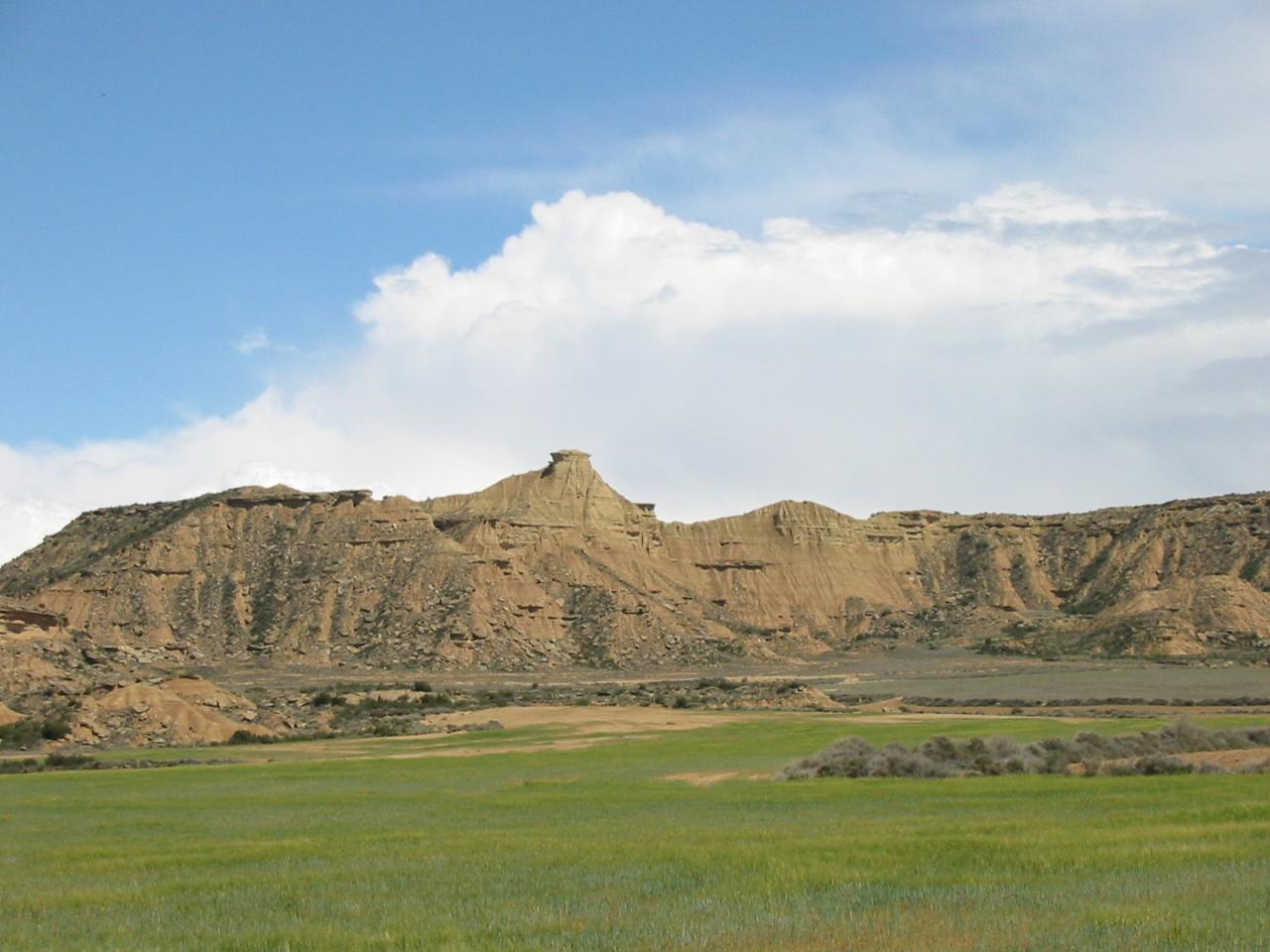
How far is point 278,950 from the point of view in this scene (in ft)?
38.9

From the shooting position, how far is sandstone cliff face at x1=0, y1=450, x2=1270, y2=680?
108188 millimetres

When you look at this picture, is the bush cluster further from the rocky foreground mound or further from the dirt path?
the rocky foreground mound

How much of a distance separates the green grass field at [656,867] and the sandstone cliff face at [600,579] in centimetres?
6037

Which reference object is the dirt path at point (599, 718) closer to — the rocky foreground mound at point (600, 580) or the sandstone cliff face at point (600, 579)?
the rocky foreground mound at point (600, 580)

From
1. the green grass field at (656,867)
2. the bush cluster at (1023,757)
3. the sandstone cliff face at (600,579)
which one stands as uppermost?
the sandstone cliff face at (600,579)

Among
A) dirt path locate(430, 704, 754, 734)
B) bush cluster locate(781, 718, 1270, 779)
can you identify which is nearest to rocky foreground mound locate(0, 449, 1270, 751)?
dirt path locate(430, 704, 754, 734)

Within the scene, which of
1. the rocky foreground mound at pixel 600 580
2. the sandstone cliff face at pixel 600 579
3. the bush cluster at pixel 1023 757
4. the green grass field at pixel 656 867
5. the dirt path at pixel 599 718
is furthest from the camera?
the sandstone cliff face at pixel 600 579

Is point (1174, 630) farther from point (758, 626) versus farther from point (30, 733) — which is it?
point (30, 733)

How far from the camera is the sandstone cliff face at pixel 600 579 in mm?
108188

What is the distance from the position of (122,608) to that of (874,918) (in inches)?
4097

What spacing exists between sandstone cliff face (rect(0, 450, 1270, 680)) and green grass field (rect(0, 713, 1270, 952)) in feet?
198

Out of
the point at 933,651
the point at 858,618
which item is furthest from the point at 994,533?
the point at 933,651

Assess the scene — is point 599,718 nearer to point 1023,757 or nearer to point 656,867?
point 1023,757

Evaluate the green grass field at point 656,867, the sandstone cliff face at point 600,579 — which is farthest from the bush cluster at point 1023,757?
the sandstone cliff face at point 600,579
